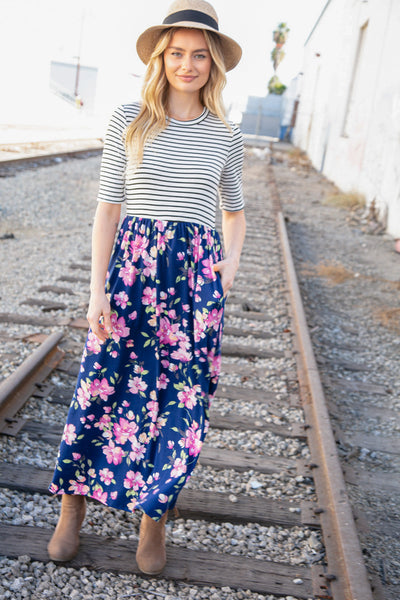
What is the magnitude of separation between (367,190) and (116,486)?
1135 centimetres

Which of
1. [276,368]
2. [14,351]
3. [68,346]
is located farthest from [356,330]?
[14,351]

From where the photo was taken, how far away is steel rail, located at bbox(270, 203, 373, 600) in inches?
87.8

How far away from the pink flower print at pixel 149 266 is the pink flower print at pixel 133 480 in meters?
0.70

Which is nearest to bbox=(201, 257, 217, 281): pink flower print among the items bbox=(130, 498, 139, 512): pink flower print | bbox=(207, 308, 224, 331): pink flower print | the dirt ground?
bbox=(207, 308, 224, 331): pink flower print

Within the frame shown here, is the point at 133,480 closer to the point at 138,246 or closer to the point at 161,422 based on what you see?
the point at 161,422

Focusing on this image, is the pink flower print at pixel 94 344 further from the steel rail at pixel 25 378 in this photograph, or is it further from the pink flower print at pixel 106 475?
the steel rail at pixel 25 378

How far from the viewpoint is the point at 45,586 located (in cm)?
214

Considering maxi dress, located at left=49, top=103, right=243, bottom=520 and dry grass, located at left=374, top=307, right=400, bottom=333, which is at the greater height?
maxi dress, located at left=49, top=103, right=243, bottom=520

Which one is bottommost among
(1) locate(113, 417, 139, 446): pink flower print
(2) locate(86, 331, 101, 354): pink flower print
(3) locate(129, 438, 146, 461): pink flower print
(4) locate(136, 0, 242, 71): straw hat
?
(3) locate(129, 438, 146, 461): pink flower print

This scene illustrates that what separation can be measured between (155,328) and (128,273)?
21 centimetres

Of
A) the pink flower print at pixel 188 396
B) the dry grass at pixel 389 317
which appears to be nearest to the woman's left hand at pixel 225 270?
the pink flower print at pixel 188 396

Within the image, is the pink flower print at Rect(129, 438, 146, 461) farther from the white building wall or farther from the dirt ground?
the white building wall

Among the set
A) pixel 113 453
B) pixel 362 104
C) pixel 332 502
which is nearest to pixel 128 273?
pixel 113 453

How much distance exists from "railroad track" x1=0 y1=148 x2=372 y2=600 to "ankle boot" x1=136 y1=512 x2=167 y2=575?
0.06m
